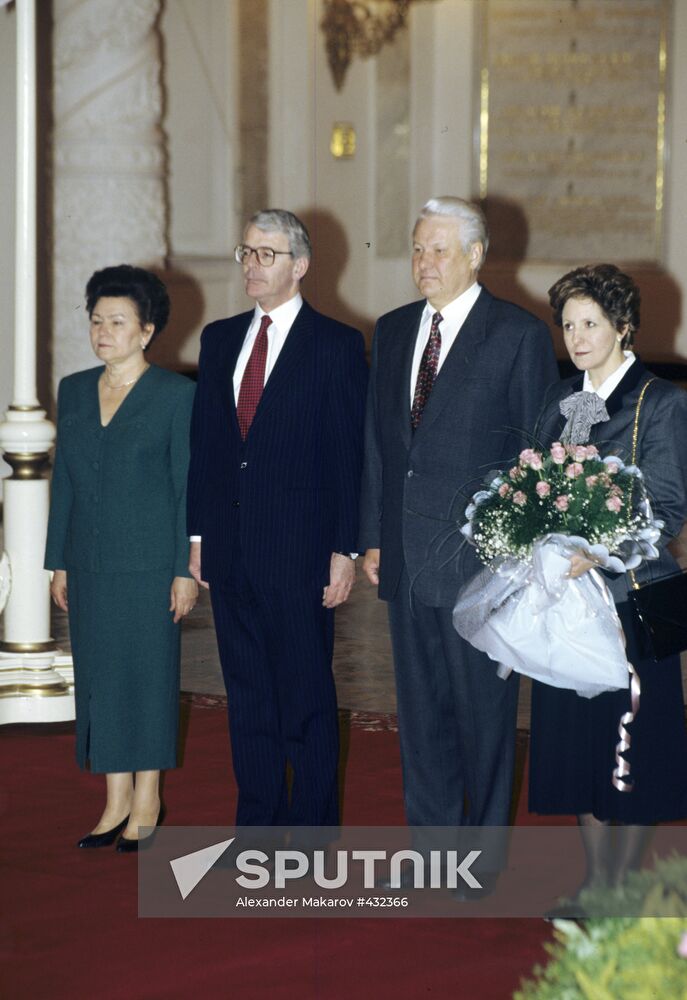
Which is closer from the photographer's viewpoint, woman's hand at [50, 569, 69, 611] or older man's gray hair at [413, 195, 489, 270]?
older man's gray hair at [413, 195, 489, 270]

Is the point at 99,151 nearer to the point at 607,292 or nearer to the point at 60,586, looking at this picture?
the point at 60,586

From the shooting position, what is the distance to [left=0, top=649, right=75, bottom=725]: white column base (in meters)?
5.24

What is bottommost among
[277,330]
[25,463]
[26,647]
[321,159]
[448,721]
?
[26,647]

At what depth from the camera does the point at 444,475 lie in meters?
3.52

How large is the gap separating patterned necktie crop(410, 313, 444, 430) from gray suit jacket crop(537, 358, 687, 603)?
456mm

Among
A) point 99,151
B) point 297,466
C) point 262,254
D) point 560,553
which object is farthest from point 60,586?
point 99,151

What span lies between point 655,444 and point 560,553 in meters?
0.35

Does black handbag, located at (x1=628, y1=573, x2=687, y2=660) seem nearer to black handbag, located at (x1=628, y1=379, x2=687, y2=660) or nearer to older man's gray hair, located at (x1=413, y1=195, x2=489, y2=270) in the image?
black handbag, located at (x1=628, y1=379, x2=687, y2=660)

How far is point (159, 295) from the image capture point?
3.91 m

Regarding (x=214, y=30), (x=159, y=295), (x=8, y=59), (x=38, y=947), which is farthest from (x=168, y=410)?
(x=214, y=30)

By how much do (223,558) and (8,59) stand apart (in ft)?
22.2

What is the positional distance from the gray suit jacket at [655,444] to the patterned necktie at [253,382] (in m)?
0.92

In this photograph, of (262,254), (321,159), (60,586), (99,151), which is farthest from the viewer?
(321,159)

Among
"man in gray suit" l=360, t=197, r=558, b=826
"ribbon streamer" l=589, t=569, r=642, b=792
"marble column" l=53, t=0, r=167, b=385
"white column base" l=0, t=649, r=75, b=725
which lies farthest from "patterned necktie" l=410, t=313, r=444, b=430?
"marble column" l=53, t=0, r=167, b=385
